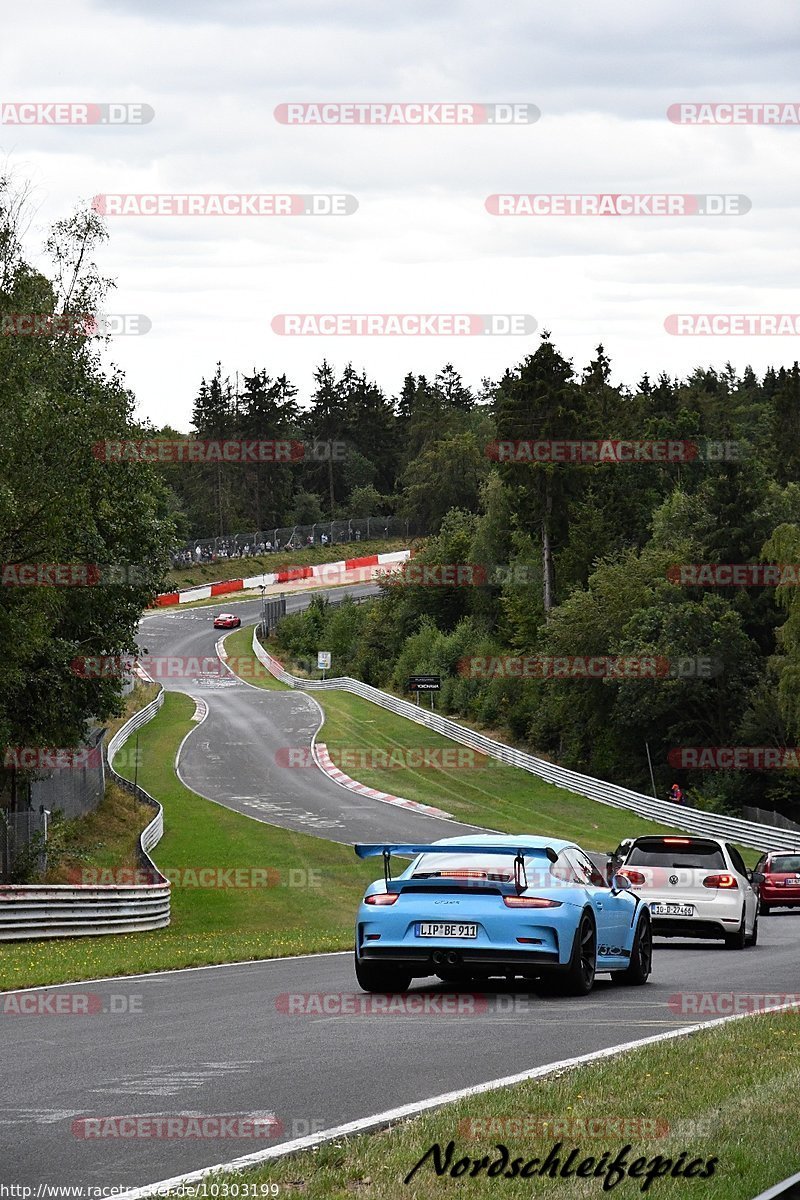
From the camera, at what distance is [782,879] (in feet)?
103

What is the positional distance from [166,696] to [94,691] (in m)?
46.7

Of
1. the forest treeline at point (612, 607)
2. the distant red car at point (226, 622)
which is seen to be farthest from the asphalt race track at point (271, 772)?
the distant red car at point (226, 622)

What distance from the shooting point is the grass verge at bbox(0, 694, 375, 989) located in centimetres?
1883

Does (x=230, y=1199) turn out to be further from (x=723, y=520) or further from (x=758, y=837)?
(x=723, y=520)

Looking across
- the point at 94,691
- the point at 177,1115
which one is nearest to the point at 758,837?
the point at 94,691

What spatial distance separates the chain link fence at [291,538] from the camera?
134625 millimetres

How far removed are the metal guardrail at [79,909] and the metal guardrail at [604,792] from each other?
88.5 ft

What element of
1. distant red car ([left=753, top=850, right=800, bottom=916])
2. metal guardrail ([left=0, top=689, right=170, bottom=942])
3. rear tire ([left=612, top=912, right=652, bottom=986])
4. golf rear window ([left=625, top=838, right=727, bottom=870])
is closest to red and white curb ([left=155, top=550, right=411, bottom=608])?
distant red car ([left=753, top=850, right=800, bottom=916])

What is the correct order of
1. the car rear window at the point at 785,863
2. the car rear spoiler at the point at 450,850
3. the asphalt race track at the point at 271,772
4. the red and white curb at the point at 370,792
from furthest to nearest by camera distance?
1. the red and white curb at the point at 370,792
2. the asphalt race track at the point at 271,772
3. the car rear window at the point at 785,863
4. the car rear spoiler at the point at 450,850

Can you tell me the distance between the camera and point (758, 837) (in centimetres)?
5234

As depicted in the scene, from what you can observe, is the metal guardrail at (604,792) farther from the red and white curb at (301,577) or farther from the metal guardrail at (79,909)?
the red and white curb at (301,577)

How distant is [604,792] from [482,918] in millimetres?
48510

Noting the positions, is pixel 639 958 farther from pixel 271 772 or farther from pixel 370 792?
pixel 271 772

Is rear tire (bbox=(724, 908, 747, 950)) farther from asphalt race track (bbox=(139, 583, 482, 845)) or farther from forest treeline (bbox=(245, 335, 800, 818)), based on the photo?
forest treeline (bbox=(245, 335, 800, 818))
